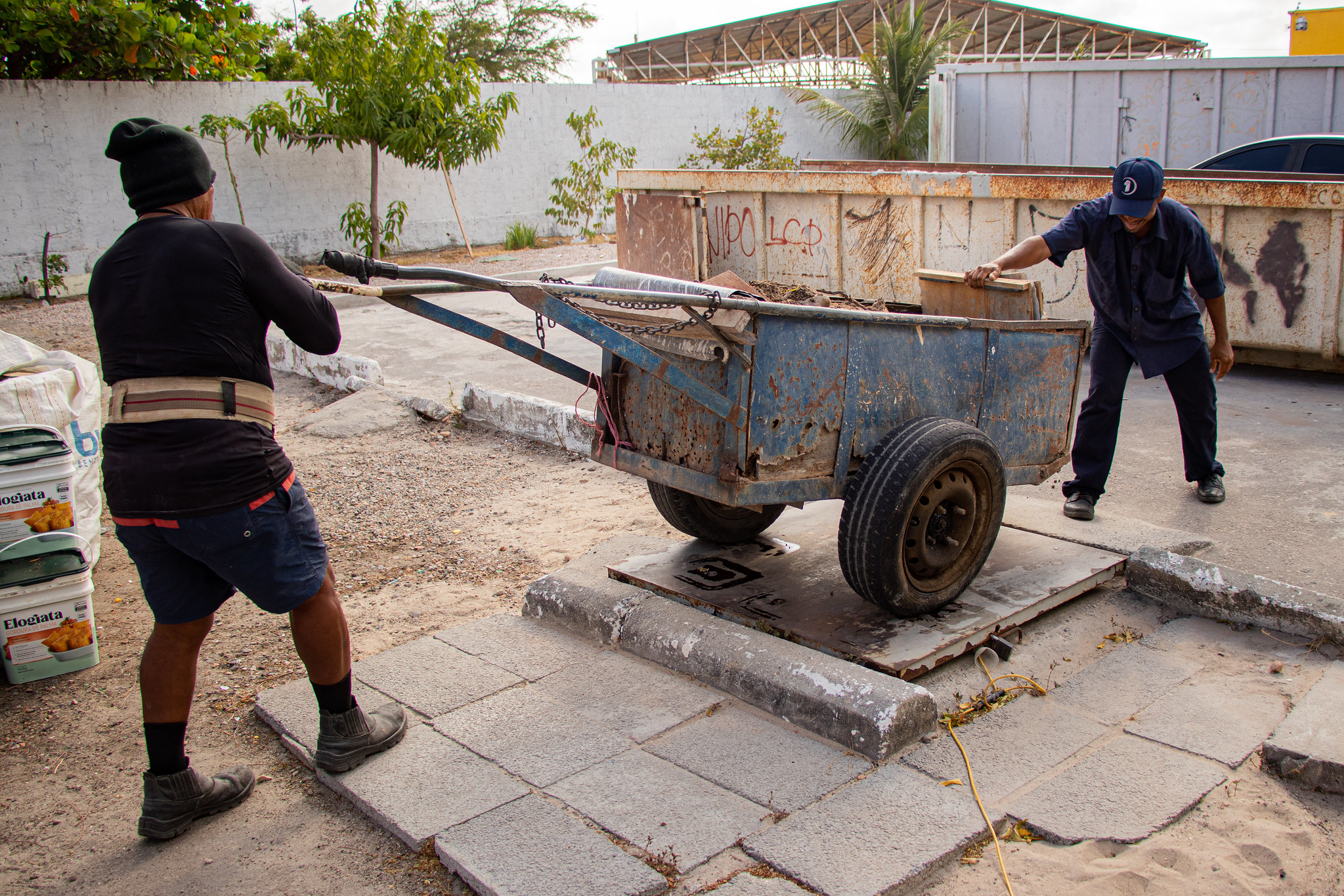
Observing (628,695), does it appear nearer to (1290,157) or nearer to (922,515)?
(922,515)

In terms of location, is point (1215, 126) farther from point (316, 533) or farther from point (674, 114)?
point (316, 533)

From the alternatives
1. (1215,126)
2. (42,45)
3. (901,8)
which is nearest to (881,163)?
(1215,126)

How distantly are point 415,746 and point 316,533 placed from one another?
28.4 inches

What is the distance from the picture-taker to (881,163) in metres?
10.7

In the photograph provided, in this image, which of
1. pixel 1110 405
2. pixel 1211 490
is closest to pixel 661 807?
pixel 1110 405

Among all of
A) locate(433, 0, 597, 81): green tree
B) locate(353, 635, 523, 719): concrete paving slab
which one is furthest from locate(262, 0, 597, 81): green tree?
locate(353, 635, 523, 719): concrete paving slab

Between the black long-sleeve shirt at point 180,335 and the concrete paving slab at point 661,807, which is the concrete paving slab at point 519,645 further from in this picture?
the black long-sleeve shirt at point 180,335

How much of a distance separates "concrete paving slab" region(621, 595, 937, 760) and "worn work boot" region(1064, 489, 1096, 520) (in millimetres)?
1784

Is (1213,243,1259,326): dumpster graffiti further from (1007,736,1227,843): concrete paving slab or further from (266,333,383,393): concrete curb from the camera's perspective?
(266,333,383,393): concrete curb

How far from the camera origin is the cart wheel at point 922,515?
122 inches

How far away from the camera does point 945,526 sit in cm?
339

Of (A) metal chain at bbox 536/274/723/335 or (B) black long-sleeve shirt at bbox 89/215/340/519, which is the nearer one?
(B) black long-sleeve shirt at bbox 89/215/340/519

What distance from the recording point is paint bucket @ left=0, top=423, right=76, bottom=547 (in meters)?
3.36

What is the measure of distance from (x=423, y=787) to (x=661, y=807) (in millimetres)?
683
